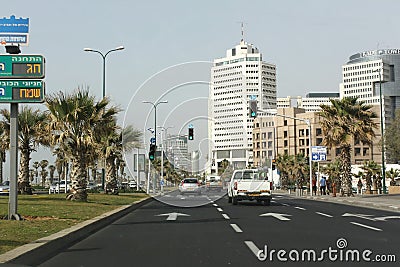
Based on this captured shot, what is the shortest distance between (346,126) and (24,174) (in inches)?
882

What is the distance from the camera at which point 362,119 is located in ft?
133

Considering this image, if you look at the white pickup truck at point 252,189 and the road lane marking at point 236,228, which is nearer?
the road lane marking at point 236,228

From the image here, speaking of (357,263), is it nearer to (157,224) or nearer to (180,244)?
(180,244)

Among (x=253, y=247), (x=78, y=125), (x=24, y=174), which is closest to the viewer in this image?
(x=253, y=247)

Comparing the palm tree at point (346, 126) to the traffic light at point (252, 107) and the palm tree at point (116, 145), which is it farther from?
the palm tree at point (116, 145)

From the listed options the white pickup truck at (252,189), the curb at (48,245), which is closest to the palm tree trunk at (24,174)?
the white pickup truck at (252,189)

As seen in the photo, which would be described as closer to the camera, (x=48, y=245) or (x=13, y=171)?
(x=48, y=245)

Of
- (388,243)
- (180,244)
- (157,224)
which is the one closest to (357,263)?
(388,243)

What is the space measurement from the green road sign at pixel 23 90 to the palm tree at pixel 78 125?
10.4 meters

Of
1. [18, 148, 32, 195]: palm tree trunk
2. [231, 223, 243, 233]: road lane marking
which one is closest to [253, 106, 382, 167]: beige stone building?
[18, 148, 32, 195]: palm tree trunk

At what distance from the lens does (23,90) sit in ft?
57.5

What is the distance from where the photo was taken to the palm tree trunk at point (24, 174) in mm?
36688

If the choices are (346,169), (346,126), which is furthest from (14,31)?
(346,169)

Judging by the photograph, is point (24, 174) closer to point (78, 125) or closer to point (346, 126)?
point (78, 125)
